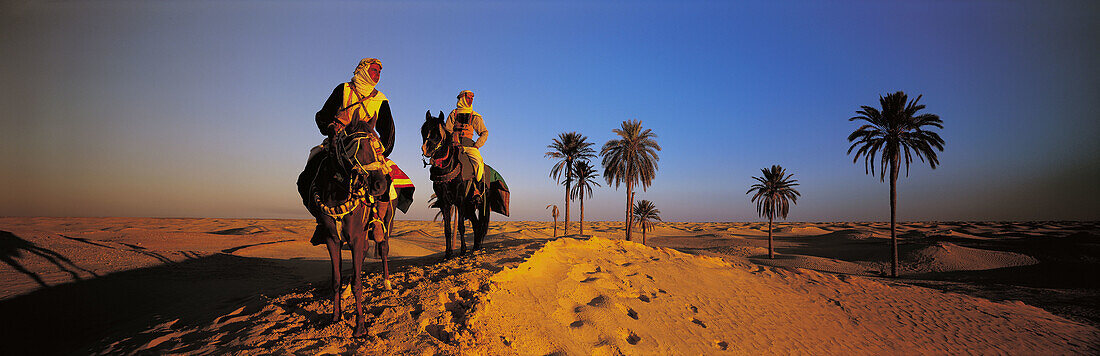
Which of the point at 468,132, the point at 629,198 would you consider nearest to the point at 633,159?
the point at 629,198

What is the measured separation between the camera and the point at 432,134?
7.40 meters

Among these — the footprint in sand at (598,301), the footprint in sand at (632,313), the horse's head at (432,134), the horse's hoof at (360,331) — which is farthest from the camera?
the horse's head at (432,134)

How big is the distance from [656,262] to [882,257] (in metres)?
30.0

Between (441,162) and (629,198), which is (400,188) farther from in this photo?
(629,198)

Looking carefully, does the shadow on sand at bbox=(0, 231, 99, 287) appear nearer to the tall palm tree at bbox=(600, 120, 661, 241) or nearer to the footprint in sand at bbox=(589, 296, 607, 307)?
the footprint in sand at bbox=(589, 296, 607, 307)

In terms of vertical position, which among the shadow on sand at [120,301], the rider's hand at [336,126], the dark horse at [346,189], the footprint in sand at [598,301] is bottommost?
the shadow on sand at [120,301]

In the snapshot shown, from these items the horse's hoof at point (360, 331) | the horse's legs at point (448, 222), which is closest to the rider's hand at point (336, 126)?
the horse's hoof at point (360, 331)

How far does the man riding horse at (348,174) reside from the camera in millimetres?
4723

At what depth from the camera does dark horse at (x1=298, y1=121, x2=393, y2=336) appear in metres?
4.71

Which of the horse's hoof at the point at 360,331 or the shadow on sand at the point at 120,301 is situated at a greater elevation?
the horse's hoof at the point at 360,331

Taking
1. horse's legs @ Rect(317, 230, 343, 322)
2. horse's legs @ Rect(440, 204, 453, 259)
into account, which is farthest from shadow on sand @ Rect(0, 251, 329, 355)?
horse's legs @ Rect(440, 204, 453, 259)

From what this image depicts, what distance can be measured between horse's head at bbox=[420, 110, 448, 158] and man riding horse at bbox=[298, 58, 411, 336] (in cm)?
206

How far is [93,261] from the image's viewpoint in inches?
444

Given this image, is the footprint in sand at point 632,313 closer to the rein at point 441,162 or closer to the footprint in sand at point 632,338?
the footprint in sand at point 632,338
